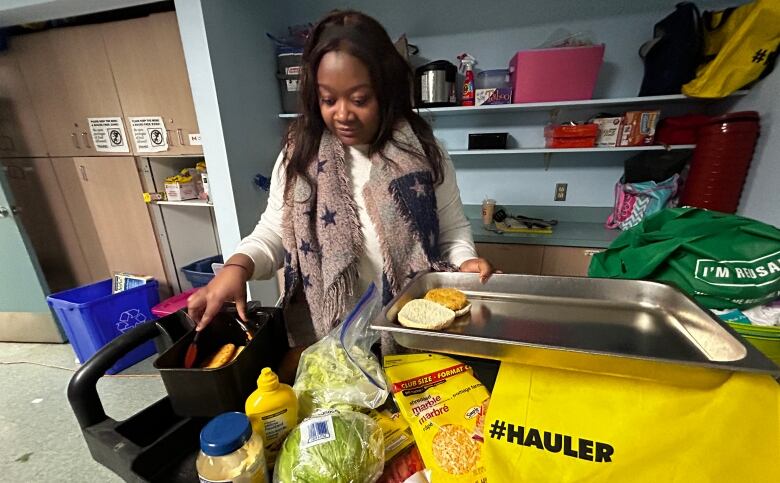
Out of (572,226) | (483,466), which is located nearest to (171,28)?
(483,466)

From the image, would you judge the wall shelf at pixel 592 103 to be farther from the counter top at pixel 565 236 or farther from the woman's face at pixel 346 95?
the woman's face at pixel 346 95

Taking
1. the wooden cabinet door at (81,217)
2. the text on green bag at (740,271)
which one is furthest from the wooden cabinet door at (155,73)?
the text on green bag at (740,271)

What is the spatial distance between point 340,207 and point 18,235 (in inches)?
93.2

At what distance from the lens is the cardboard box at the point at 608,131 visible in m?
1.78

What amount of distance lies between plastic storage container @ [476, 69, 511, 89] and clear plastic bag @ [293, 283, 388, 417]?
1829 mm

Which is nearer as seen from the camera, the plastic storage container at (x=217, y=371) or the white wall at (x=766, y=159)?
the plastic storage container at (x=217, y=371)

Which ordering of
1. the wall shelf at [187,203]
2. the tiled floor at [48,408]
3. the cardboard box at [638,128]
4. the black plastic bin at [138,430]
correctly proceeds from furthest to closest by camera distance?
1. the wall shelf at [187,203]
2. the cardboard box at [638,128]
3. the tiled floor at [48,408]
4. the black plastic bin at [138,430]

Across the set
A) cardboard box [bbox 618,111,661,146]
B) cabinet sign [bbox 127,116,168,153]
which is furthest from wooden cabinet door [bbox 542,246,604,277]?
cabinet sign [bbox 127,116,168,153]

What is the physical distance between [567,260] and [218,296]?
1.76 meters

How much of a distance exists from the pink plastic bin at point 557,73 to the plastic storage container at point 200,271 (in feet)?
7.29

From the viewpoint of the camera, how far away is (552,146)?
73.8 inches

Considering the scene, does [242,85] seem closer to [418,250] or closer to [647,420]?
[418,250]

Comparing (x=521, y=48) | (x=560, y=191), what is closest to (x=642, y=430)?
(x=560, y=191)

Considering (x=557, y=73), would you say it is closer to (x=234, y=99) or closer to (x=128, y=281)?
(x=234, y=99)
